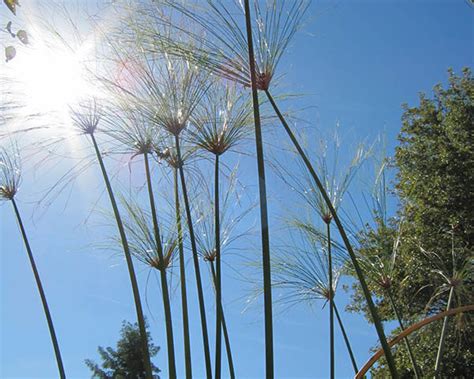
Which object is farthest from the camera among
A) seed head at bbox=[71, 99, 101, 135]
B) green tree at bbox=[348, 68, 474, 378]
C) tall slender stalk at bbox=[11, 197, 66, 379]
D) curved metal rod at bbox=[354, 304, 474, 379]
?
green tree at bbox=[348, 68, 474, 378]

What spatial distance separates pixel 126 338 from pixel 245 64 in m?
18.4

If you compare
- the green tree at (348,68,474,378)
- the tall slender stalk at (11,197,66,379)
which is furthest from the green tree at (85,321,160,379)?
the tall slender stalk at (11,197,66,379)

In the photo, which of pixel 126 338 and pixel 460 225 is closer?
pixel 460 225

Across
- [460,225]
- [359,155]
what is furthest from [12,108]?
[460,225]

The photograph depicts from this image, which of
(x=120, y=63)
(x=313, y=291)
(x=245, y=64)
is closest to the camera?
(x=245, y=64)

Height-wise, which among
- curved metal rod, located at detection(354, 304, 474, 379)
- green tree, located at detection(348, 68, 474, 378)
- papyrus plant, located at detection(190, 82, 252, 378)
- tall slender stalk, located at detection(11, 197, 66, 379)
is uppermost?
green tree, located at detection(348, 68, 474, 378)

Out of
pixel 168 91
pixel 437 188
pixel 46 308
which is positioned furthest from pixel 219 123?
pixel 437 188

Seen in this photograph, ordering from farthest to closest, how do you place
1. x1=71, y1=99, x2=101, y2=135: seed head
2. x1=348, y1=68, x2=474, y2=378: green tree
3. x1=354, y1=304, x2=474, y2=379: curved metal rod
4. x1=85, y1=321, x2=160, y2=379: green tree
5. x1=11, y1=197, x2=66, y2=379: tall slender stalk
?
x1=85, y1=321, x2=160, y2=379: green tree → x1=348, y1=68, x2=474, y2=378: green tree → x1=71, y1=99, x2=101, y2=135: seed head → x1=11, y1=197, x2=66, y2=379: tall slender stalk → x1=354, y1=304, x2=474, y2=379: curved metal rod

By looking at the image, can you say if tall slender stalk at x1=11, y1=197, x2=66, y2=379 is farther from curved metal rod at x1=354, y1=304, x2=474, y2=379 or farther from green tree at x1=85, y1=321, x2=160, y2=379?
green tree at x1=85, y1=321, x2=160, y2=379

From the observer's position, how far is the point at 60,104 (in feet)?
8.84

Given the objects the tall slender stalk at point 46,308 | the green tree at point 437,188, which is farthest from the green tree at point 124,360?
the tall slender stalk at point 46,308

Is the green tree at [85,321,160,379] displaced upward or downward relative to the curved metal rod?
upward

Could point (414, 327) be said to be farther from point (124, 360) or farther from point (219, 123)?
point (124, 360)

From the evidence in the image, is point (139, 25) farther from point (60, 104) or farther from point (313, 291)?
point (313, 291)
